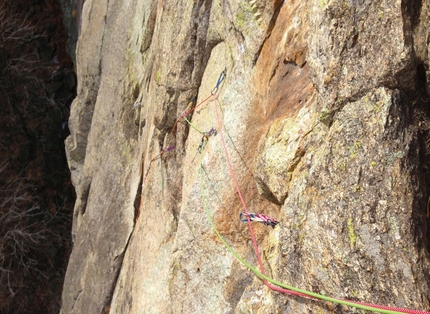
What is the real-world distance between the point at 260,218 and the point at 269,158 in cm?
52

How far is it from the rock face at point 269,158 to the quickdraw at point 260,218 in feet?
0.27

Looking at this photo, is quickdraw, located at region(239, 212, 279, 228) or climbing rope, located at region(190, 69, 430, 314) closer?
climbing rope, located at region(190, 69, 430, 314)

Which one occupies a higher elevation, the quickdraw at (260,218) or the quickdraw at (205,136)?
the quickdraw at (205,136)

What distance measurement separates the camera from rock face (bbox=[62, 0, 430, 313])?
2.66m

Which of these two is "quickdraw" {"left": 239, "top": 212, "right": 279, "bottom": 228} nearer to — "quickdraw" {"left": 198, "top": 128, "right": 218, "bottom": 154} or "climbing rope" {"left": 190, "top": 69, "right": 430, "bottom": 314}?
"climbing rope" {"left": 190, "top": 69, "right": 430, "bottom": 314}

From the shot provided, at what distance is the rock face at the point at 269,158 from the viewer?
266 centimetres

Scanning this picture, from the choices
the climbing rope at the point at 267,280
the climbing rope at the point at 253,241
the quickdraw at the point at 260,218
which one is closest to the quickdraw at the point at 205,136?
the climbing rope at the point at 253,241

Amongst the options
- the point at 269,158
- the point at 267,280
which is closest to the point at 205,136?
the point at 269,158

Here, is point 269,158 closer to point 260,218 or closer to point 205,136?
point 260,218

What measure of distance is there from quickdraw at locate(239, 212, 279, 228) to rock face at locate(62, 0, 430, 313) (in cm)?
8

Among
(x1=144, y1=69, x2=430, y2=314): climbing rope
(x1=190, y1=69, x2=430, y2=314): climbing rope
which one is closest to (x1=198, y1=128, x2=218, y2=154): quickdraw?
(x1=144, y1=69, x2=430, y2=314): climbing rope

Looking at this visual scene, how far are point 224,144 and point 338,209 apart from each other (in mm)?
1720

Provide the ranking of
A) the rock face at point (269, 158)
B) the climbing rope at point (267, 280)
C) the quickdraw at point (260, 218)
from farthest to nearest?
the quickdraw at point (260, 218) → the rock face at point (269, 158) → the climbing rope at point (267, 280)

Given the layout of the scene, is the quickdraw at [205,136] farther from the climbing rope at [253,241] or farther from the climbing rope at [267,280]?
the climbing rope at [267,280]
